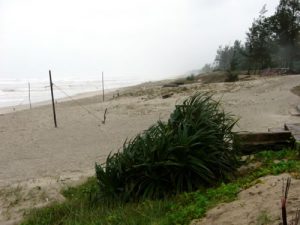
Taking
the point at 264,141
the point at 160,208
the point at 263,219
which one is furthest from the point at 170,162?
the point at 264,141

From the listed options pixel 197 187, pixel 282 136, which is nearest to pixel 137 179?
pixel 197 187

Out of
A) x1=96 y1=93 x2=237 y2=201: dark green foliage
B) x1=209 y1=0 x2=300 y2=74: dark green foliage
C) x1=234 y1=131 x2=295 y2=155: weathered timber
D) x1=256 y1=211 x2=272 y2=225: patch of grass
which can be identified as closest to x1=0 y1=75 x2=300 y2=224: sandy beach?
x1=96 y1=93 x2=237 y2=201: dark green foliage

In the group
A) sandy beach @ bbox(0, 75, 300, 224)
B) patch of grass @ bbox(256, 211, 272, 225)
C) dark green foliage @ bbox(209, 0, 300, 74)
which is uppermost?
dark green foliage @ bbox(209, 0, 300, 74)

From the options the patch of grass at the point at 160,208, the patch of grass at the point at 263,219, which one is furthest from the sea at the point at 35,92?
the patch of grass at the point at 263,219

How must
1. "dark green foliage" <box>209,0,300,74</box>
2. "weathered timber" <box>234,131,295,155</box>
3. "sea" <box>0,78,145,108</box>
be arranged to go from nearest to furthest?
1. "weathered timber" <box>234,131,295,155</box>
2. "dark green foliage" <box>209,0,300,74</box>
3. "sea" <box>0,78,145,108</box>

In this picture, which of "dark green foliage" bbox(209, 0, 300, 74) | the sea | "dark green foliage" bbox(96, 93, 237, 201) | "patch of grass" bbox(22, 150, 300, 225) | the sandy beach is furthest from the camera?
the sea

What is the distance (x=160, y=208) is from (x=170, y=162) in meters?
0.72

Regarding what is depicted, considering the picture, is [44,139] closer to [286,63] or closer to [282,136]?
[282,136]

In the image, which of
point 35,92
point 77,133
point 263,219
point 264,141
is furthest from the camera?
point 35,92

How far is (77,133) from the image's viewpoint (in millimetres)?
13812

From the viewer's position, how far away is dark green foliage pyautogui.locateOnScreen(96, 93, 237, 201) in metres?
4.84

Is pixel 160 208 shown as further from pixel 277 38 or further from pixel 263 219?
pixel 277 38

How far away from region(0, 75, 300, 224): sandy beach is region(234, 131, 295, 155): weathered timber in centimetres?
210

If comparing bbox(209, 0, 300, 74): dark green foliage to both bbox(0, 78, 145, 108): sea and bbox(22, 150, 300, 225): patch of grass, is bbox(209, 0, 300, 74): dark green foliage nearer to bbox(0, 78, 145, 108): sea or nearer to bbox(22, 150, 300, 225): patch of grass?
bbox(0, 78, 145, 108): sea
